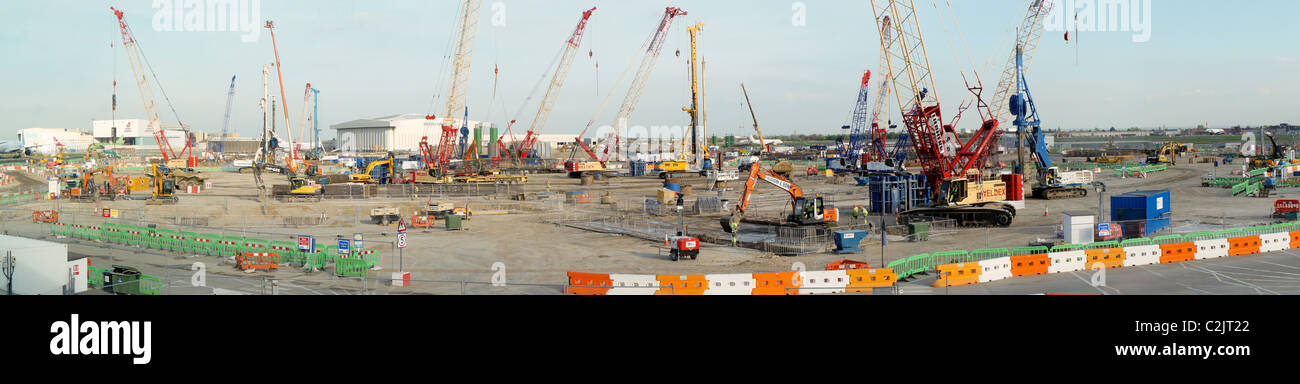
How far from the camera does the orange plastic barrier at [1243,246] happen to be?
30.9m

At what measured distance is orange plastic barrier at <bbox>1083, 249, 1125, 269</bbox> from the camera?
1111 inches

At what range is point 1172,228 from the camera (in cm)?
Answer: 4144

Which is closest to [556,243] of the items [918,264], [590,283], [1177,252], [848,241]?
[848,241]

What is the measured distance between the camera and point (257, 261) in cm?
3028

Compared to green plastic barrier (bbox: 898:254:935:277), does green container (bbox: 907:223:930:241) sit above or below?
above

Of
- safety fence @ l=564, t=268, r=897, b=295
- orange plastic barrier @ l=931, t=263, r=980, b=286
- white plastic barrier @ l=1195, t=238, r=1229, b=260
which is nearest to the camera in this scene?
safety fence @ l=564, t=268, r=897, b=295

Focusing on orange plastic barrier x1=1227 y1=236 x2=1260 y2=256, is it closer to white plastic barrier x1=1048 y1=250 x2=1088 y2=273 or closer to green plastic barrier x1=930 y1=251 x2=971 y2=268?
white plastic barrier x1=1048 y1=250 x2=1088 y2=273

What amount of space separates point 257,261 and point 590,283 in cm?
1410

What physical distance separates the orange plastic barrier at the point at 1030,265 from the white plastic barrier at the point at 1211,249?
7269 millimetres

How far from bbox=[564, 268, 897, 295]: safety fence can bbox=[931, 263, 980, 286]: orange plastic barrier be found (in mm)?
1884

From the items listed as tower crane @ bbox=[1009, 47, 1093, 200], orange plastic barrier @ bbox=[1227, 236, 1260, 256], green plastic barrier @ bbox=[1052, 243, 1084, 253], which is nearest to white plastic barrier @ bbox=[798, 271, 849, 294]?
green plastic barrier @ bbox=[1052, 243, 1084, 253]
